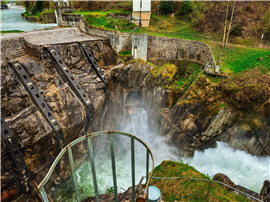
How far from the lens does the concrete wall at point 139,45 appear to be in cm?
1820

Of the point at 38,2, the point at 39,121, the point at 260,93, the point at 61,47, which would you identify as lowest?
the point at 39,121

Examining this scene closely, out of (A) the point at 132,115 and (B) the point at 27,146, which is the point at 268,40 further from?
(B) the point at 27,146

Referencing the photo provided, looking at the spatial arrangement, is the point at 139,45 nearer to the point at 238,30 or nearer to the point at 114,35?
the point at 114,35

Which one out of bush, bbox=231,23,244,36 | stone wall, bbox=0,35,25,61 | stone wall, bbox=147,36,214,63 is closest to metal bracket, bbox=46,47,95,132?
stone wall, bbox=0,35,25,61

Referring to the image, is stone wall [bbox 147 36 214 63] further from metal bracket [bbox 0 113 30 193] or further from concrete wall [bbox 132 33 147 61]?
metal bracket [bbox 0 113 30 193]

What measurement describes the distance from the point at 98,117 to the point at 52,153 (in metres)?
4.75

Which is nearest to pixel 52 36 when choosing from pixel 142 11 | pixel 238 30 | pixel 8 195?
pixel 142 11

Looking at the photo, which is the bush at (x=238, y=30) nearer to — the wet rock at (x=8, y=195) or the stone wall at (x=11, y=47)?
the stone wall at (x=11, y=47)

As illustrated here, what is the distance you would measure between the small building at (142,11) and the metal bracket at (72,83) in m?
11.9

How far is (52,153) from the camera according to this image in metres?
12.6

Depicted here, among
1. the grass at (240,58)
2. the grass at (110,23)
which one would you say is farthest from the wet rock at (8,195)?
the grass at (240,58)

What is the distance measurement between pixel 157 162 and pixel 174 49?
11.9 meters

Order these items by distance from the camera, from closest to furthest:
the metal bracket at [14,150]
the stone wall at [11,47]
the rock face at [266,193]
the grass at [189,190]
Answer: the rock face at [266,193] < the grass at [189,190] < the metal bracket at [14,150] < the stone wall at [11,47]

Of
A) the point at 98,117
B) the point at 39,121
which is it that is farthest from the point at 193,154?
the point at 39,121
